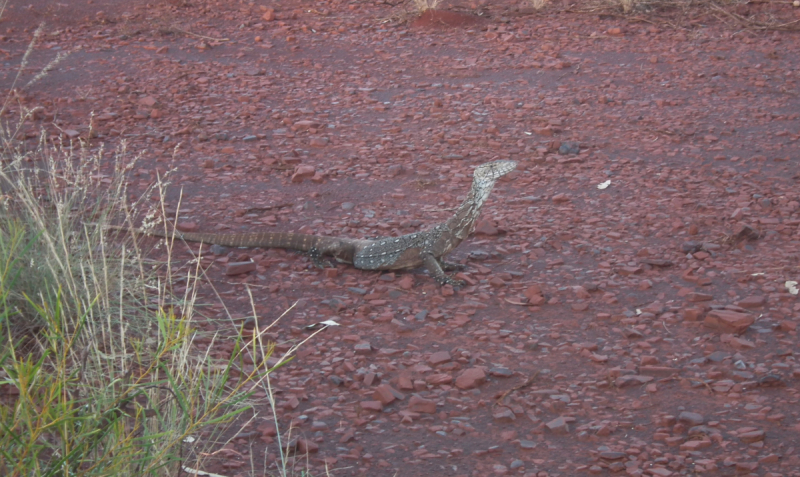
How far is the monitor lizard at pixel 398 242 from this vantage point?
526 centimetres

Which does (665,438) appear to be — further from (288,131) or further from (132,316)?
(288,131)

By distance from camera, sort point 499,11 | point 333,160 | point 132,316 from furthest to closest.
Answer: point 499,11 → point 333,160 → point 132,316

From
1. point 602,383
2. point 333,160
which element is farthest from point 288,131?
→ point 602,383

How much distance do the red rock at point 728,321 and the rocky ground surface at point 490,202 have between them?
0.7 inches

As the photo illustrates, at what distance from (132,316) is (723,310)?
3.07 meters

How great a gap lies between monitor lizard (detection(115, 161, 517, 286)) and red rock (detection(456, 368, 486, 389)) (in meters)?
1.11

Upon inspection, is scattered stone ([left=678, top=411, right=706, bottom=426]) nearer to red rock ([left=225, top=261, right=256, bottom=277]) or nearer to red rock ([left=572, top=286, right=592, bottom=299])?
red rock ([left=572, top=286, right=592, bottom=299])

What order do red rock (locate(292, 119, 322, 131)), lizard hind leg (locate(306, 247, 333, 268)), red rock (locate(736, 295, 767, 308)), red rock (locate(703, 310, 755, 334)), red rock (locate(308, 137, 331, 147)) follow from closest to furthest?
red rock (locate(703, 310, 755, 334)), red rock (locate(736, 295, 767, 308)), lizard hind leg (locate(306, 247, 333, 268)), red rock (locate(308, 137, 331, 147)), red rock (locate(292, 119, 322, 131))

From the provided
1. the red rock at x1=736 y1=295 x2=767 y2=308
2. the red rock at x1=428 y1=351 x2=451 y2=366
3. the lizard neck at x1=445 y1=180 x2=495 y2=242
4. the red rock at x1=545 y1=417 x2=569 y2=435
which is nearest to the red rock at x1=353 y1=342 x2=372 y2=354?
the red rock at x1=428 y1=351 x2=451 y2=366

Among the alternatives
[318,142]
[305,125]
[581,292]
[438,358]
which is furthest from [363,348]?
[305,125]

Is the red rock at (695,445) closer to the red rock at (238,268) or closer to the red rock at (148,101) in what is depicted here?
the red rock at (238,268)

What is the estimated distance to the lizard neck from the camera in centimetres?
534

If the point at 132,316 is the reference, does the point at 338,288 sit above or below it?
below

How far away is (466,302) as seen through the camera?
16.0 feet
